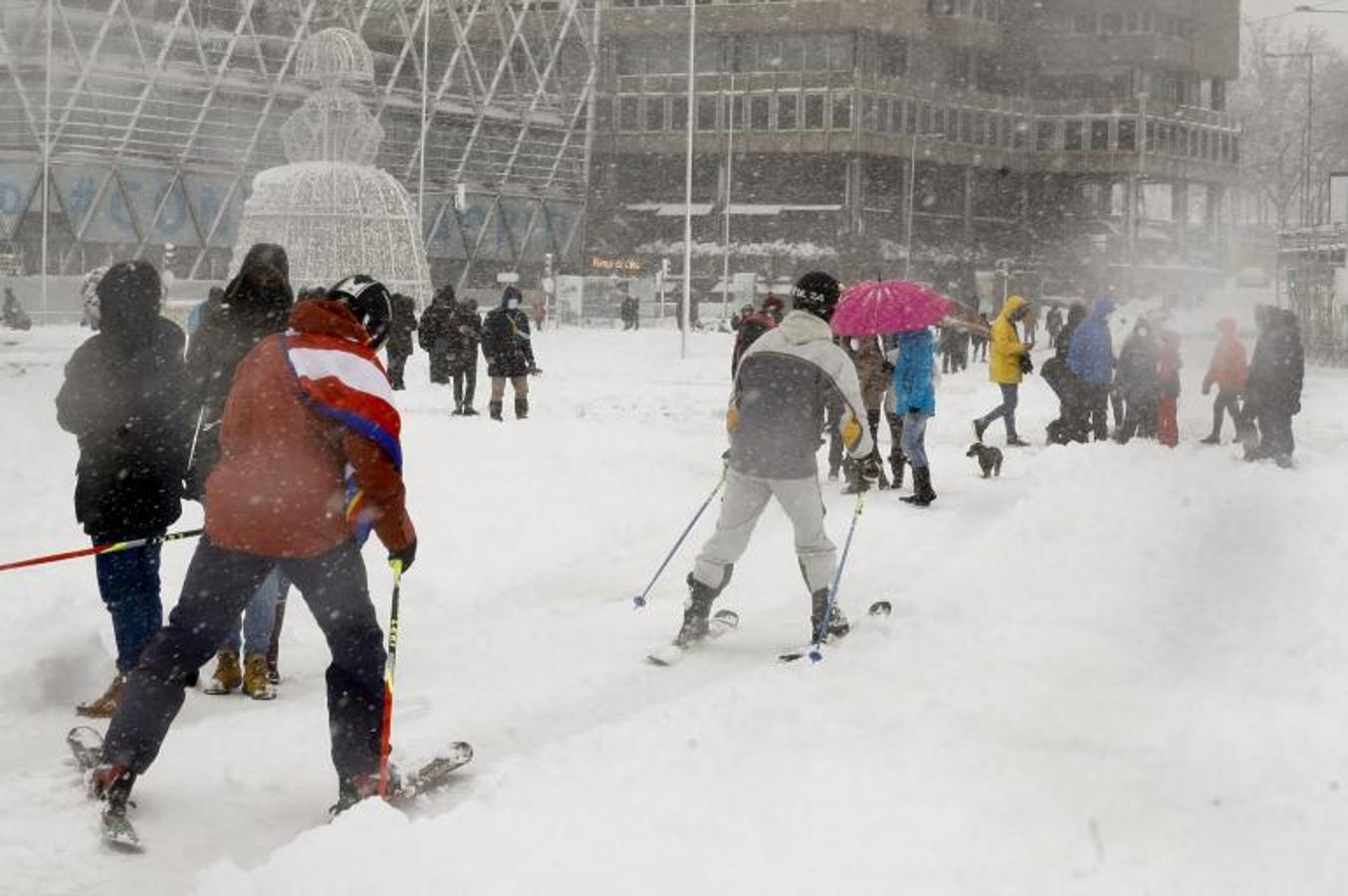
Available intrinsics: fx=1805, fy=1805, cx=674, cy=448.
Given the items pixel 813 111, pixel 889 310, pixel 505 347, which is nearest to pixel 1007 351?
pixel 889 310

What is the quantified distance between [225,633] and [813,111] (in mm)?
68805

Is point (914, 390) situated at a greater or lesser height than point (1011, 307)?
lesser

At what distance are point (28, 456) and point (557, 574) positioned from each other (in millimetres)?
4567

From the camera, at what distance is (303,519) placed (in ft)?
17.1

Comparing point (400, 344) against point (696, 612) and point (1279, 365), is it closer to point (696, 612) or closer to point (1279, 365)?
point (1279, 365)

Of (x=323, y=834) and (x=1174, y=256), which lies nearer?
(x=323, y=834)

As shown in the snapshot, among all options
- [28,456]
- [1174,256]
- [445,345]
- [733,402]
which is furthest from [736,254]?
[733,402]

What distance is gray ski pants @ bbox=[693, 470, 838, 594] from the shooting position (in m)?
7.96

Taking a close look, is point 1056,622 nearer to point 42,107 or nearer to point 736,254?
point 42,107

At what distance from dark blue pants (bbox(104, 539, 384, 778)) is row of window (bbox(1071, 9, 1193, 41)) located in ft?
263

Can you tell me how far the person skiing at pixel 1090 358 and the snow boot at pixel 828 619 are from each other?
32.6 ft

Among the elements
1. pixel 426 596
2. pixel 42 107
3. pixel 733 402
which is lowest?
pixel 426 596

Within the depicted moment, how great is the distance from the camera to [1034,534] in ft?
36.9

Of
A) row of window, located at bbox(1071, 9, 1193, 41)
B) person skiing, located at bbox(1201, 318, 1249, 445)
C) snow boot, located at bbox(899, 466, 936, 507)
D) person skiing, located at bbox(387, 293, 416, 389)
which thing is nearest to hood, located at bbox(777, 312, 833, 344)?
snow boot, located at bbox(899, 466, 936, 507)
